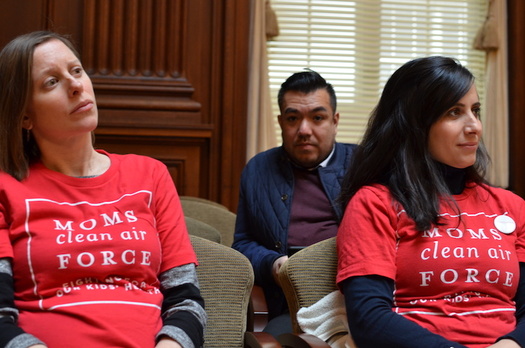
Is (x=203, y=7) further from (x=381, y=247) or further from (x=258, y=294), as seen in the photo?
(x=381, y=247)

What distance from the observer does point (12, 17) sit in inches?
161

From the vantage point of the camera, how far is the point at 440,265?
187 centimetres

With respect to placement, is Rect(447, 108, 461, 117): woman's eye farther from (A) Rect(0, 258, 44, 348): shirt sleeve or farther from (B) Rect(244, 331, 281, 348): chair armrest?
(A) Rect(0, 258, 44, 348): shirt sleeve

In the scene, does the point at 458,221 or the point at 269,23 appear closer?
the point at 458,221

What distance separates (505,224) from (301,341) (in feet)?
2.37

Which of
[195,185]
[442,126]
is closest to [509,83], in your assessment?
[195,185]

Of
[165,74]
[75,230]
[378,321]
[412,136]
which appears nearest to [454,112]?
[412,136]

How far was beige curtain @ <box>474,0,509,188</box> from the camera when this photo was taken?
448 centimetres

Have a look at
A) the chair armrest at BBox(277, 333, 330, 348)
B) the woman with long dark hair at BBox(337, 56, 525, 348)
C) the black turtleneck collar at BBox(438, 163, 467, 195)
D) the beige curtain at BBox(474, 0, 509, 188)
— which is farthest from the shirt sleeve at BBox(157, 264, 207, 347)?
the beige curtain at BBox(474, 0, 509, 188)

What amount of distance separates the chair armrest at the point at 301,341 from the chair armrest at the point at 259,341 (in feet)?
0.27

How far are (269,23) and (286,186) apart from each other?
1787 millimetres

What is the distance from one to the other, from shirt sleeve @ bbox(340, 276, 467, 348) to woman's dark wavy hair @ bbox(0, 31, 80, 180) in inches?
37.9

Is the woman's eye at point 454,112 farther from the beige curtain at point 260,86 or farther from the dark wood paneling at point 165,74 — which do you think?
the beige curtain at point 260,86

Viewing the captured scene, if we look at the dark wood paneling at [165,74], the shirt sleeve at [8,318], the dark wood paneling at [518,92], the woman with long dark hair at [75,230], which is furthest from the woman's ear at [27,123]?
the dark wood paneling at [518,92]
